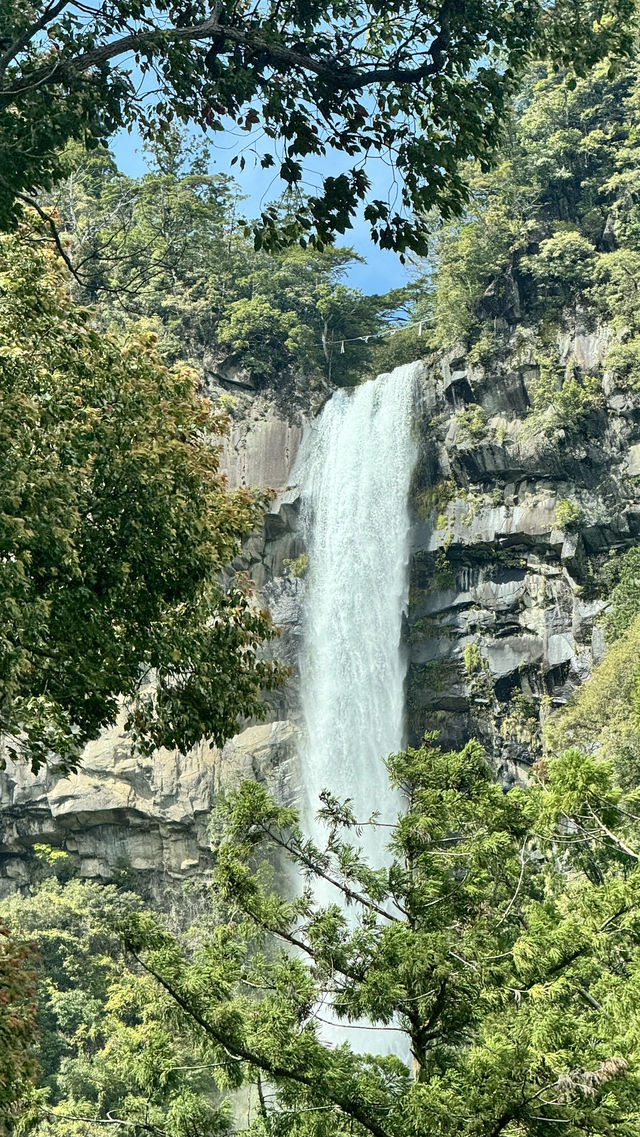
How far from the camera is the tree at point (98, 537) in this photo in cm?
628

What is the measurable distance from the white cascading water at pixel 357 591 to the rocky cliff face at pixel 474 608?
1.64ft

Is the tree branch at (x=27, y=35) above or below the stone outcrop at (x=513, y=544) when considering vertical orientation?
below

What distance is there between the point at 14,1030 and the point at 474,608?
23.0 meters

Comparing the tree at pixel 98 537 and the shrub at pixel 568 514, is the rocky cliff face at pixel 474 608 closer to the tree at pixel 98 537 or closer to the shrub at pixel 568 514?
the shrub at pixel 568 514

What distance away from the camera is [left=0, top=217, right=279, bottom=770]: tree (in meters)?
Answer: 6.28

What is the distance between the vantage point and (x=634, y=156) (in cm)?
2834

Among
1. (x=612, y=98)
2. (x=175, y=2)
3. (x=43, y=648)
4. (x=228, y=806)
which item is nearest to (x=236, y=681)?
(x=228, y=806)

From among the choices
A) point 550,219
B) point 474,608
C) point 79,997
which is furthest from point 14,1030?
point 550,219

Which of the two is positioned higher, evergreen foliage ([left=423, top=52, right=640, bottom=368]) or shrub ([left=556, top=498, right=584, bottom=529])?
evergreen foliage ([left=423, top=52, right=640, bottom=368])

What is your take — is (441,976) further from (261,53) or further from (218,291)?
(218,291)

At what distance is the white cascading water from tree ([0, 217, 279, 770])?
20850 millimetres

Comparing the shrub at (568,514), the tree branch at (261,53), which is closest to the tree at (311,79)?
the tree branch at (261,53)

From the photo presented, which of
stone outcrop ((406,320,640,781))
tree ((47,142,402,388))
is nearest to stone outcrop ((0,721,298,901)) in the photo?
stone outcrop ((406,320,640,781))

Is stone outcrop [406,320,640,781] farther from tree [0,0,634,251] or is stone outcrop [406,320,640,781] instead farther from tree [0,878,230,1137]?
tree [0,0,634,251]
